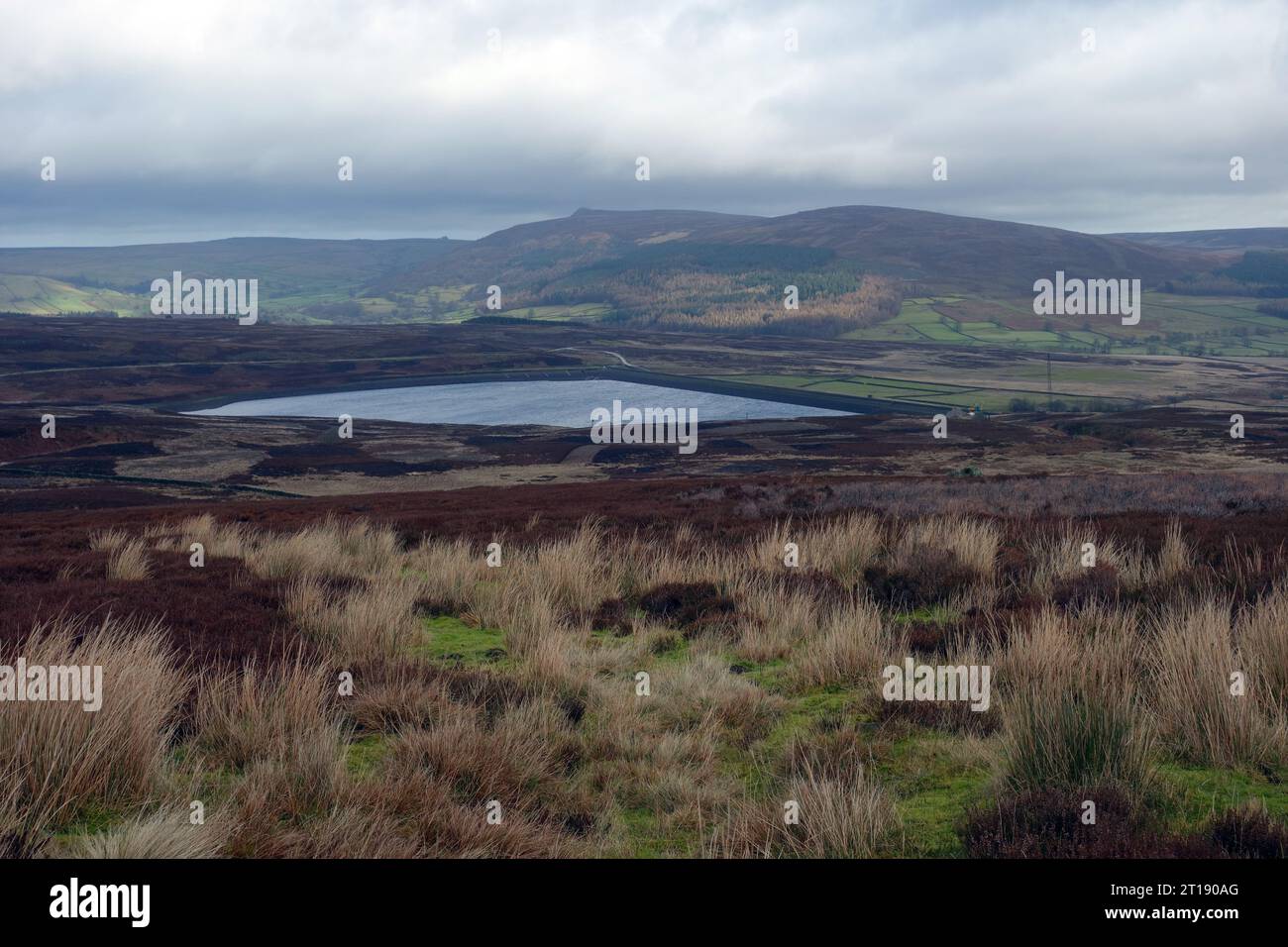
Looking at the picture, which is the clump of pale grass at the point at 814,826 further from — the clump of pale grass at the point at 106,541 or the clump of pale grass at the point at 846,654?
the clump of pale grass at the point at 106,541

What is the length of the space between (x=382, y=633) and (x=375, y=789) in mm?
3800

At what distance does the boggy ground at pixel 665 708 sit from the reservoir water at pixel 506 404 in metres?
74.4

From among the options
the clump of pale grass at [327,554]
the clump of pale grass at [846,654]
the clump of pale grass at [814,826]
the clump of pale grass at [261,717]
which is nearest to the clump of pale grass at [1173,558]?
the clump of pale grass at [846,654]

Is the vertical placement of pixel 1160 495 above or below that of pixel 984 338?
below

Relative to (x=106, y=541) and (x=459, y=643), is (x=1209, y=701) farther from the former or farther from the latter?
(x=106, y=541)

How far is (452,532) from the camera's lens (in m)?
17.1

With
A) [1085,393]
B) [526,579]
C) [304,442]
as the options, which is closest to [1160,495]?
[526,579]

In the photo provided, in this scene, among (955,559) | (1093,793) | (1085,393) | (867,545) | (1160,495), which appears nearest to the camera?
(1093,793)

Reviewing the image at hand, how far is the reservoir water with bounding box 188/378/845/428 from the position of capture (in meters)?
94.8

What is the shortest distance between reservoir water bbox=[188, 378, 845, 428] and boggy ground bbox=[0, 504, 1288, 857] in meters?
74.4

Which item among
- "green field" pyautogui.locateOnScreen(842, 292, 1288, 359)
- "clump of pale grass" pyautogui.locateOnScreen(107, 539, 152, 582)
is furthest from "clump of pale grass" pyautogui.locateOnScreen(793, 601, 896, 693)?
"green field" pyautogui.locateOnScreen(842, 292, 1288, 359)

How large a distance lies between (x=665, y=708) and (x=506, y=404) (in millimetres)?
99997

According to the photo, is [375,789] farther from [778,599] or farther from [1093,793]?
[778,599]

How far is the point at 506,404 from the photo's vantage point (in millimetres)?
105438
